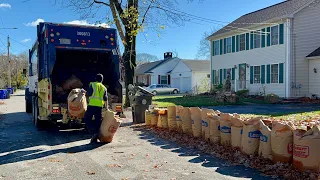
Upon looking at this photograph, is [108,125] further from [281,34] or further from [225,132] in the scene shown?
[281,34]

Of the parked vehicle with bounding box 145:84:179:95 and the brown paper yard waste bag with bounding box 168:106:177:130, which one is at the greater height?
the parked vehicle with bounding box 145:84:179:95

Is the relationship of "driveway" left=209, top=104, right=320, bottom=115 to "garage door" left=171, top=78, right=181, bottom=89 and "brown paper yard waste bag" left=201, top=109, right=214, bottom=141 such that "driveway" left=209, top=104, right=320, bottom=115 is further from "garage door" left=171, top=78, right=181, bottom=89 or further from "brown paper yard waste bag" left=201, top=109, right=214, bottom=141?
"garage door" left=171, top=78, right=181, bottom=89

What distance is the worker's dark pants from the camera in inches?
Answer: 336

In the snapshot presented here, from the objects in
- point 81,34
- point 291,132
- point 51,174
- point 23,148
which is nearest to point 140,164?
point 51,174

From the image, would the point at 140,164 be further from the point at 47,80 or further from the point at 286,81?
the point at 286,81

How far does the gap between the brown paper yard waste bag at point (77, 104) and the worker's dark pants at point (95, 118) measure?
0.49 metres

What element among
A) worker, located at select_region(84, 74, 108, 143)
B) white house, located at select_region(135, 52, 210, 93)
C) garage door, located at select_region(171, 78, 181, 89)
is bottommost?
worker, located at select_region(84, 74, 108, 143)

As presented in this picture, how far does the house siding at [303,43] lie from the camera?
21391 millimetres

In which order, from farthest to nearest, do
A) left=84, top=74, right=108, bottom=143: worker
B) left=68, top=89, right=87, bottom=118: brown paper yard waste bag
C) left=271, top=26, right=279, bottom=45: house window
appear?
left=271, top=26, right=279, bottom=45: house window → left=68, top=89, right=87, bottom=118: brown paper yard waste bag → left=84, top=74, right=108, bottom=143: worker

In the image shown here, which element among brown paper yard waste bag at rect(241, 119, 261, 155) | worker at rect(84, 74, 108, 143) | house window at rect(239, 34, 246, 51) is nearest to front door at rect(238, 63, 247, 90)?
house window at rect(239, 34, 246, 51)

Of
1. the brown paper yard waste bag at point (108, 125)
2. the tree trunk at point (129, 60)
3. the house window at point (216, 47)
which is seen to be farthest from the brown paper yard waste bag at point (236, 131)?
the house window at point (216, 47)

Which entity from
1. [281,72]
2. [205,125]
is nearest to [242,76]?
[281,72]

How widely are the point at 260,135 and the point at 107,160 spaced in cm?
300

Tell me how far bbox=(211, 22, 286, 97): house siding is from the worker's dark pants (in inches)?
637
